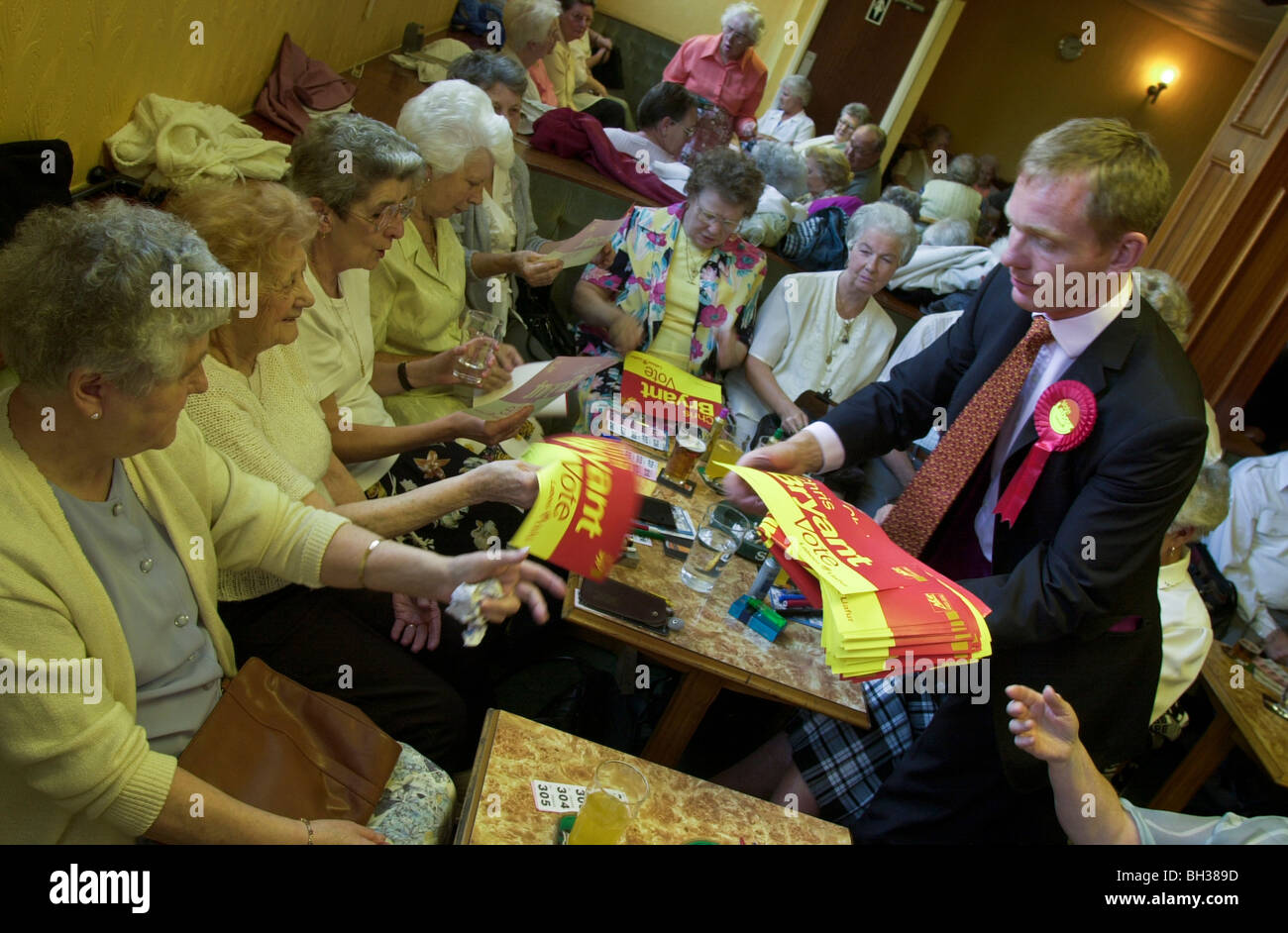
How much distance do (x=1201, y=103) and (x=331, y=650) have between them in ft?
40.3

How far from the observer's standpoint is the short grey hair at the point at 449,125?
286cm

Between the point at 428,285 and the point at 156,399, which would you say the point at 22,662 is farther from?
the point at 428,285

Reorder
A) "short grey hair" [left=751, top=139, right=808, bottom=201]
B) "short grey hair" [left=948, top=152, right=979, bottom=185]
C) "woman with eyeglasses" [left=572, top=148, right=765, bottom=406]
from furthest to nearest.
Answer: "short grey hair" [left=948, top=152, right=979, bottom=185]
"short grey hair" [left=751, top=139, right=808, bottom=201]
"woman with eyeglasses" [left=572, top=148, right=765, bottom=406]

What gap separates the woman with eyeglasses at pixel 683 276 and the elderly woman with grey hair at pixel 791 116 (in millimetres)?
4503

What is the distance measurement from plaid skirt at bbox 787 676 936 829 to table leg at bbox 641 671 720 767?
1.25 ft

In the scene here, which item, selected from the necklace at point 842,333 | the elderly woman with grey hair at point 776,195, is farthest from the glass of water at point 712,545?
the elderly woman with grey hair at point 776,195

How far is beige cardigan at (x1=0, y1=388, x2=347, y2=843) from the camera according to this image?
125cm

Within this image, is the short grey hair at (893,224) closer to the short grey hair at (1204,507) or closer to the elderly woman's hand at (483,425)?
the short grey hair at (1204,507)

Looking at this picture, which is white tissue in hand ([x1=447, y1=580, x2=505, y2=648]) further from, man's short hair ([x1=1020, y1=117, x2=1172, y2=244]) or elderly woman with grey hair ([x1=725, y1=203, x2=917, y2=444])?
elderly woman with grey hair ([x1=725, y1=203, x2=917, y2=444])

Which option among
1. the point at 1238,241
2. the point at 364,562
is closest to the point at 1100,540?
the point at 364,562

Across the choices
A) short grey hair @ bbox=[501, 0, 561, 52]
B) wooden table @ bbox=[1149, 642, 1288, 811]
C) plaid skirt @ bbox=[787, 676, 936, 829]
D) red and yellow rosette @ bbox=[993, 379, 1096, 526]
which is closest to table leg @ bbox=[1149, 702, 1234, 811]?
wooden table @ bbox=[1149, 642, 1288, 811]

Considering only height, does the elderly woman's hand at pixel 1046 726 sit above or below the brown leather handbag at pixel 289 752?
above

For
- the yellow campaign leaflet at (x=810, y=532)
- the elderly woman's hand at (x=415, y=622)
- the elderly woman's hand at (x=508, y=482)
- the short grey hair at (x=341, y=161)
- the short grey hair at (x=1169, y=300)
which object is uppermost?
the short grey hair at (x=1169, y=300)

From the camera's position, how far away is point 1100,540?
1.82 metres
